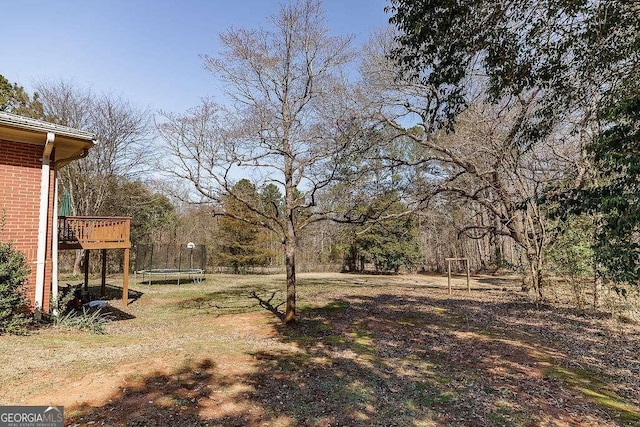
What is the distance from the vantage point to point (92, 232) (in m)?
9.32

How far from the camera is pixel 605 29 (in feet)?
14.3

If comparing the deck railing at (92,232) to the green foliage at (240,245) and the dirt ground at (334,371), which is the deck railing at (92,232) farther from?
the green foliage at (240,245)

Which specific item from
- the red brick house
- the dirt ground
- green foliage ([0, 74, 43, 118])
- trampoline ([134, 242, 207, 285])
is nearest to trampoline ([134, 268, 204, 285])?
trampoline ([134, 242, 207, 285])

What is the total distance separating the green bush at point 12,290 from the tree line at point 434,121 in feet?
10.9

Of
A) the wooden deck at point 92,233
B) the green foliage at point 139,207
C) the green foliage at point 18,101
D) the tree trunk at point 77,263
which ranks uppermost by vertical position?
the green foliage at point 18,101

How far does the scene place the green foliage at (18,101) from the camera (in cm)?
1528

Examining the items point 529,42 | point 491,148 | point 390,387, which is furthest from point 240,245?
point 529,42

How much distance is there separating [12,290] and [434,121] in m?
7.89

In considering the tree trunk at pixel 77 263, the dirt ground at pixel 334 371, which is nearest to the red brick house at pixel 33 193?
the dirt ground at pixel 334 371

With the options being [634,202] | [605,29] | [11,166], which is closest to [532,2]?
[605,29]

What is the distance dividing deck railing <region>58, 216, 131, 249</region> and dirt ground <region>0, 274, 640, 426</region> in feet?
7.77

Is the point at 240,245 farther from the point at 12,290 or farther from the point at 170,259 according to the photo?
the point at 12,290

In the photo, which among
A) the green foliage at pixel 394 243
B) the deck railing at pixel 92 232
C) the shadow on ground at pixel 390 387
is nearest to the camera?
the shadow on ground at pixel 390 387

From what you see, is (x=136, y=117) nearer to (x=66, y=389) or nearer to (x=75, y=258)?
(x=75, y=258)
